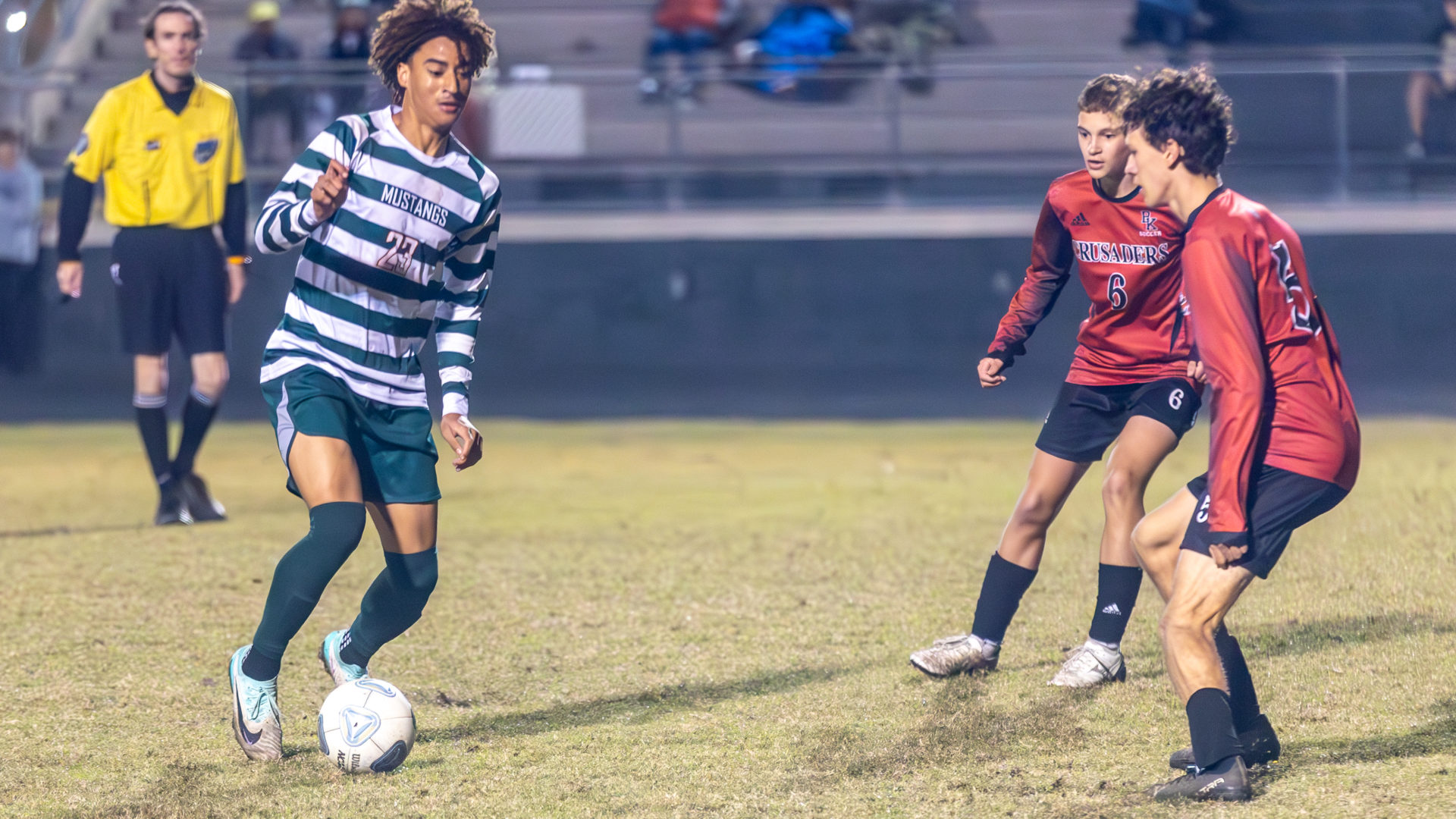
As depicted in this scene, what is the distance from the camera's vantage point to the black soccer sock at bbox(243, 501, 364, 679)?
417 cm

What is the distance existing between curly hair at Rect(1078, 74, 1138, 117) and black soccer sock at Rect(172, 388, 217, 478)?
4.81m

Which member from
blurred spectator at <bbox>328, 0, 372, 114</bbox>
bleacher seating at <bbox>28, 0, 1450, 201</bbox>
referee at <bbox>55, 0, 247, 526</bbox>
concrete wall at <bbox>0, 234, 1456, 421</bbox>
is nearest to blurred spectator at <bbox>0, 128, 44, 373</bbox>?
concrete wall at <bbox>0, 234, 1456, 421</bbox>

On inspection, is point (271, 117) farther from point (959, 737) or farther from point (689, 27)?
point (959, 737)

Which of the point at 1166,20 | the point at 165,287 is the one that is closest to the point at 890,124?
the point at 1166,20

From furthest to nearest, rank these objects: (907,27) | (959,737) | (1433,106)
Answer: (907,27)
(1433,106)
(959,737)

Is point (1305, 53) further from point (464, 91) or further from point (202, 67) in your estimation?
point (464, 91)

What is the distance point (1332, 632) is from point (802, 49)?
31.6 feet

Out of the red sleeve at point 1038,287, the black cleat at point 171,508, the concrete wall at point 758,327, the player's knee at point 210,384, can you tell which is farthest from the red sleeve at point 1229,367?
A: the concrete wall at point 758,327

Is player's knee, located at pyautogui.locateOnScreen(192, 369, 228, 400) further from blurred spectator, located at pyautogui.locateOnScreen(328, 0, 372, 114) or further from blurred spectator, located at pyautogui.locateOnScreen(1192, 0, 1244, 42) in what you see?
blurred spectator, located at pyautogui.locateOnScreen(1192, 0, 1244, 42)

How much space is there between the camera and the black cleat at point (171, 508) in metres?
7.82

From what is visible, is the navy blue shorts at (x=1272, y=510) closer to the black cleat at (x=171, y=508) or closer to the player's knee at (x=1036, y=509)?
the player's knee at (x=1036, y=509)

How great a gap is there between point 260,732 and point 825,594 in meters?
2.68

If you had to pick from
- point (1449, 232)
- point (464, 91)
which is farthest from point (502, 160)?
point (464, 91)

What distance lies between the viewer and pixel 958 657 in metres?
5.09
